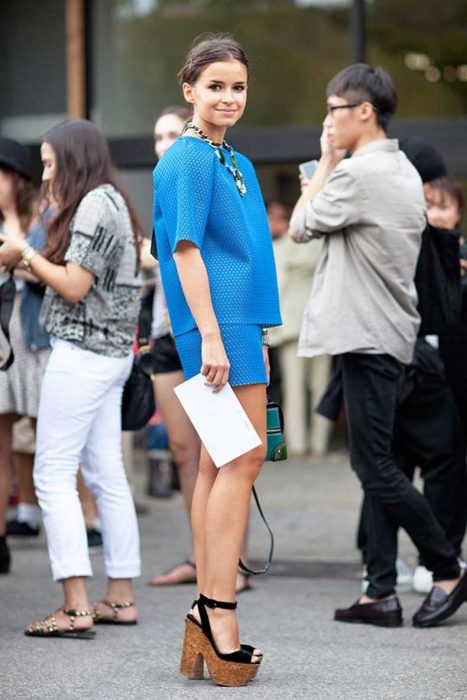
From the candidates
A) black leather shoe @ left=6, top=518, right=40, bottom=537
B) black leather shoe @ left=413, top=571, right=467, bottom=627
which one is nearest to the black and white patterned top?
black leather shoe @ left=413, top=571, right=467, bottom=627

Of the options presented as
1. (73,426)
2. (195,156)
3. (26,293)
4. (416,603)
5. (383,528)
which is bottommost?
(416,603)

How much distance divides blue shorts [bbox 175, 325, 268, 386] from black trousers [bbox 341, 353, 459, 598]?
3.07 ft

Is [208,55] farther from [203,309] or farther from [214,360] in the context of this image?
[214,360]

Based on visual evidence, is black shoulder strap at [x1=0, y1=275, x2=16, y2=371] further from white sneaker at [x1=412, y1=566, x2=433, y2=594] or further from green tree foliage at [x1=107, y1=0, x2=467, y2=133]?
green tree foliage at [x1=107, y1=0, x2=467, y2=133]

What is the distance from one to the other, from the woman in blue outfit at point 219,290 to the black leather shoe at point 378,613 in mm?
1073

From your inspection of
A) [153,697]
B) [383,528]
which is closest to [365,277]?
[383,528]

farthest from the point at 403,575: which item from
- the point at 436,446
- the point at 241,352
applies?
the point at 241,352

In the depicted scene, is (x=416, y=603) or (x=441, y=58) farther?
(x=441, y=58)

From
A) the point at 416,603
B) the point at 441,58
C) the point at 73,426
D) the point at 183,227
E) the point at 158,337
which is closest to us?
the point at 183,227

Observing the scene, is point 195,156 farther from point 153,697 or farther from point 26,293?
point 26,293

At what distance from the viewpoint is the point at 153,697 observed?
4.23 metres

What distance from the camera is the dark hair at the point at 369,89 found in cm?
536

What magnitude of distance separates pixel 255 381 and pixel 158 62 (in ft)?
22.6

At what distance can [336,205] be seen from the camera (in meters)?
5.19
